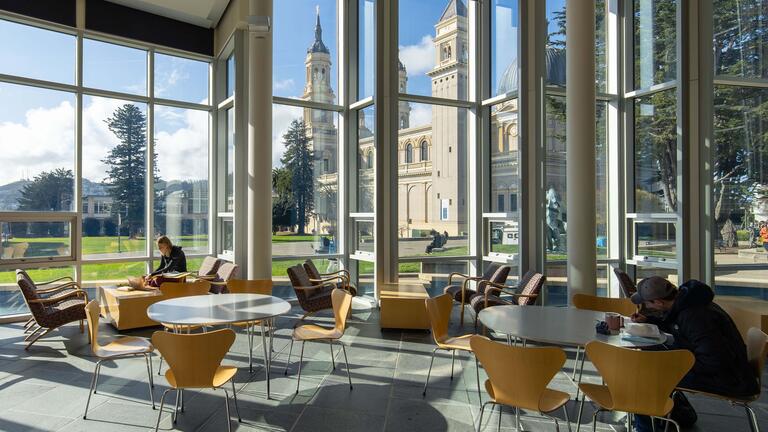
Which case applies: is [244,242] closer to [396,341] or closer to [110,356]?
[396,341]

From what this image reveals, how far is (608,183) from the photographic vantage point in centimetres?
780

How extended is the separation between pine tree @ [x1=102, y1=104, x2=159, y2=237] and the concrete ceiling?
1.77 meters

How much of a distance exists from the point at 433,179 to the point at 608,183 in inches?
122

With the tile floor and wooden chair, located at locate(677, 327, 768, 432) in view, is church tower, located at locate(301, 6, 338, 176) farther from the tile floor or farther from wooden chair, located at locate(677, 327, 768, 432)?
wooden chair, located at locate(677, 327, 768, 432)

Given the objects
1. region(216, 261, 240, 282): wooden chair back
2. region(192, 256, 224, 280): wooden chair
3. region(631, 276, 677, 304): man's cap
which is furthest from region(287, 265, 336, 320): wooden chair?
region(631, 276, 677, 304): man's cap

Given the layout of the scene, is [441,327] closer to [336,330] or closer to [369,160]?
[336,330]

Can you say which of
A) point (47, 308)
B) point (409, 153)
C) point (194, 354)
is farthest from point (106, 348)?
point (409, 153)

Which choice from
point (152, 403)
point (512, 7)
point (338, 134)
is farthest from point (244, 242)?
point (512, 7)

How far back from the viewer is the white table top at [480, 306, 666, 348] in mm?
3006

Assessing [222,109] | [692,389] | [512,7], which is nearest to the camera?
[692,389]

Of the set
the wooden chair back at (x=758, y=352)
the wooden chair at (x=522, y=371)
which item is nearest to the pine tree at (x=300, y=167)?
the wooden chair at (x=522, y=371)

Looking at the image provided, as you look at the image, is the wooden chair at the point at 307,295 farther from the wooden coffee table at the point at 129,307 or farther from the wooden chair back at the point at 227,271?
the wooden coffee table at the point at 129,307

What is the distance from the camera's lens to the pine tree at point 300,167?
321 inches

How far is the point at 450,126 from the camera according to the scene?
8023mm
